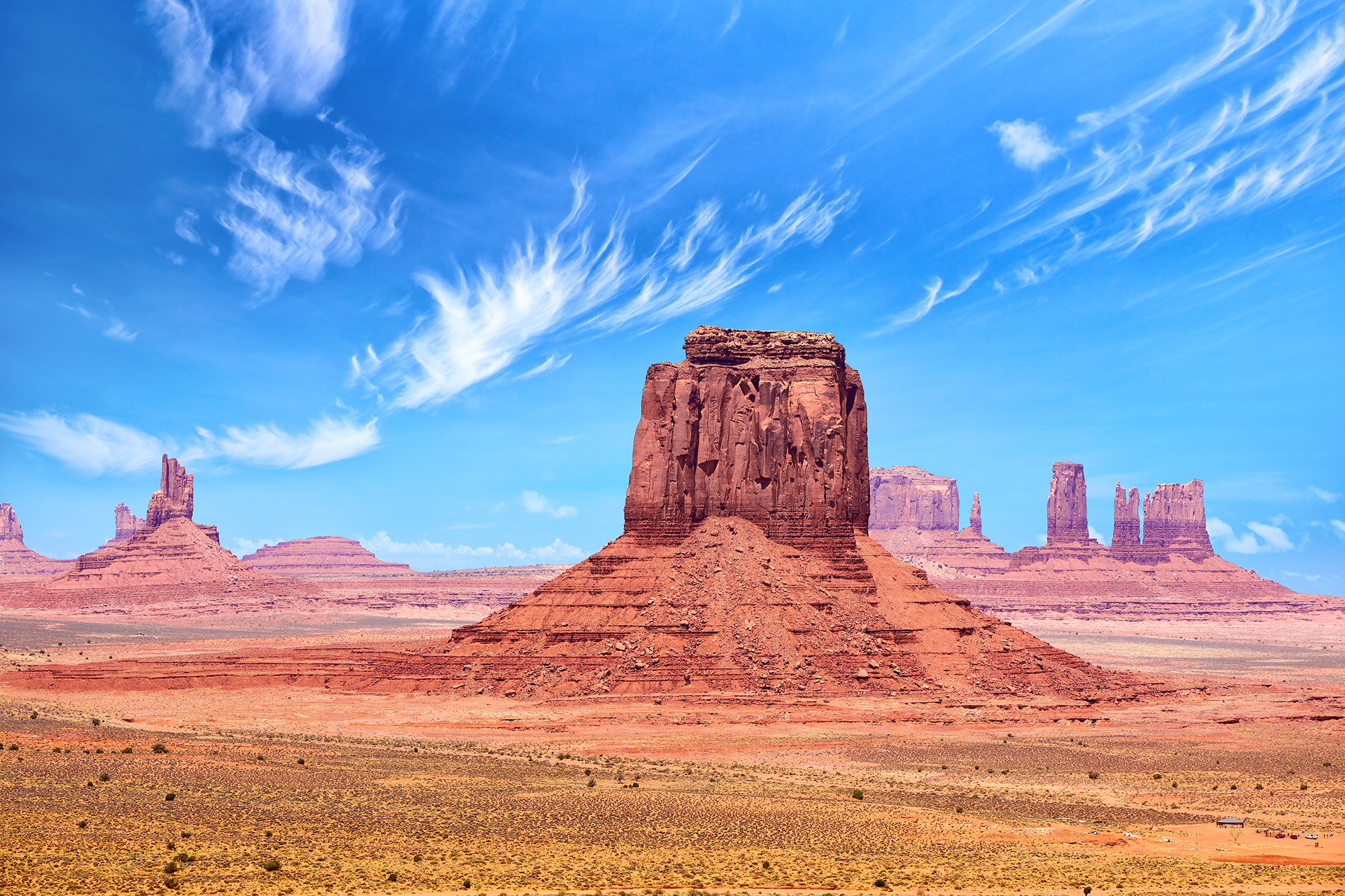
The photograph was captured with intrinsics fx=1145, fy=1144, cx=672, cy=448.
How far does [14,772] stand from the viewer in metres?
38.3

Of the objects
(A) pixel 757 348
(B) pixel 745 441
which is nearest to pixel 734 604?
(B) pixel 745 441

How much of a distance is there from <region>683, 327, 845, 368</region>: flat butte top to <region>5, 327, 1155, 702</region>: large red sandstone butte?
124mm

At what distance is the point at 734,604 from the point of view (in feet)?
237

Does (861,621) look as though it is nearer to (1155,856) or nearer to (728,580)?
(728,580)

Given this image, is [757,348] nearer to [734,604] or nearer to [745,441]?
[745,441]

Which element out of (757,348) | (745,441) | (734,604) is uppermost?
(757,348)

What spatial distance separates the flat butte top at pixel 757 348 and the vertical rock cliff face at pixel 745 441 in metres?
0.07

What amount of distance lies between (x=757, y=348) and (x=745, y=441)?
7338 millimetres

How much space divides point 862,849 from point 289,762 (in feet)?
77.7

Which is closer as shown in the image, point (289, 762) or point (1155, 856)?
point (1155, 856)

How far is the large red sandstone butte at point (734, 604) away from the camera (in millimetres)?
69812

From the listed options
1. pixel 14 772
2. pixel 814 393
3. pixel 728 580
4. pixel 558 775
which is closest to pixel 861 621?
pixel 728 580

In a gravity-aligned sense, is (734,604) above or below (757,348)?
below

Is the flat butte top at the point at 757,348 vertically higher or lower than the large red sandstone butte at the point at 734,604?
higher
